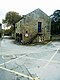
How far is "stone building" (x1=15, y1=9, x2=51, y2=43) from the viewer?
3966cm

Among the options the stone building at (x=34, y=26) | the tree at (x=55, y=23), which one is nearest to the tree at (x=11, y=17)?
the tree at (x=55, y=23)

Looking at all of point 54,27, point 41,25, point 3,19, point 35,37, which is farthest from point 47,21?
point 3,19

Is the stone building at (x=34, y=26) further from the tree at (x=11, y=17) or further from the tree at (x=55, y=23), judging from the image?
the tree at (x=11, y=17)

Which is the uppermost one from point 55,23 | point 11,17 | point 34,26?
point 11,17

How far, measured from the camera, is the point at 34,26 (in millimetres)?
40469

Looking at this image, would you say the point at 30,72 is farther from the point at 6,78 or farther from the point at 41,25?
the point at 41,25

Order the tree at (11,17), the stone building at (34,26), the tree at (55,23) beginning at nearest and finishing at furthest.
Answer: the stone building at (34,26) → the tree at (55,23) → the tree at (11,17)

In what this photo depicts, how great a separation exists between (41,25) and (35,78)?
97.1 ft

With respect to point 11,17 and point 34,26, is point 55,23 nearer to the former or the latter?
point 34,26

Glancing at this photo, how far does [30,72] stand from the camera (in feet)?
44.5

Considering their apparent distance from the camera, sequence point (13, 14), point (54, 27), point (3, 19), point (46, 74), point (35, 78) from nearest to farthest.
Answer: point (35, 78) → point (46, 74) → point (54, 27) → point (13, 14) → point (3, 19)

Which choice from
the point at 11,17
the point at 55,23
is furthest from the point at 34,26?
the point at 11,17

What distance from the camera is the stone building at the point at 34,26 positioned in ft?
130

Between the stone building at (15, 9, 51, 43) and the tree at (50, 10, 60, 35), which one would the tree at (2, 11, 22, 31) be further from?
the stone building at (15, 9, 51, 43)
